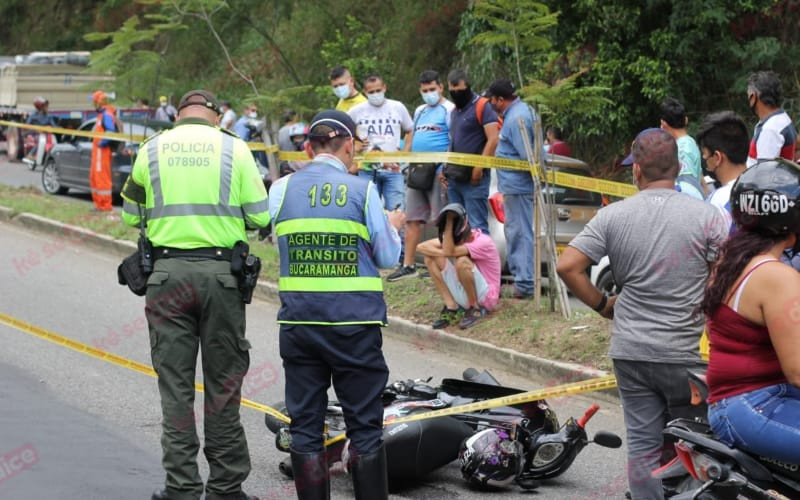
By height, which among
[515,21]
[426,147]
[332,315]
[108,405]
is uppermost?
[515,21]

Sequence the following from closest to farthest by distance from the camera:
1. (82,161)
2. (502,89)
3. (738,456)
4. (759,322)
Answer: (759,322), (738,456), (502,89), (82,161)

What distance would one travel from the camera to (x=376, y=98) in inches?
488

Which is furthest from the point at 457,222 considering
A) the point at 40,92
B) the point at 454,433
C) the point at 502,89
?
the point at 40,92

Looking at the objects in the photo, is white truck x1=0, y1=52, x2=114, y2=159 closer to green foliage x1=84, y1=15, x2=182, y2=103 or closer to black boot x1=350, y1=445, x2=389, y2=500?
green foliage x1=84, y1=15, x2=182, y2=103

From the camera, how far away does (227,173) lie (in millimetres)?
5734

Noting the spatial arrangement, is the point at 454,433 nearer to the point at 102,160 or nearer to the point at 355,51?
the point at 102,160

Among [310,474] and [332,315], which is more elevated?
[332,315]

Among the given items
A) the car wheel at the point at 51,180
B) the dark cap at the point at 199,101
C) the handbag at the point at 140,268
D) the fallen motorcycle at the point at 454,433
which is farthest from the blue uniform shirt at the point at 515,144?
the car wheel at the point at 51,180

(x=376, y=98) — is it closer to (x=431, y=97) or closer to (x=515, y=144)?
(x=431, y=97)

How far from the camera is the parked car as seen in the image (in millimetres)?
18844

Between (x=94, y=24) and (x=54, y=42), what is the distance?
3258 millimetres

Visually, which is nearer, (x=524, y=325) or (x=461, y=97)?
(x=524, y=325)

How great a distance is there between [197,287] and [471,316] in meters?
4.70

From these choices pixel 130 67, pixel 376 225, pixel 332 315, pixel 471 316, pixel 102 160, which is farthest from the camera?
pixel 130 67
